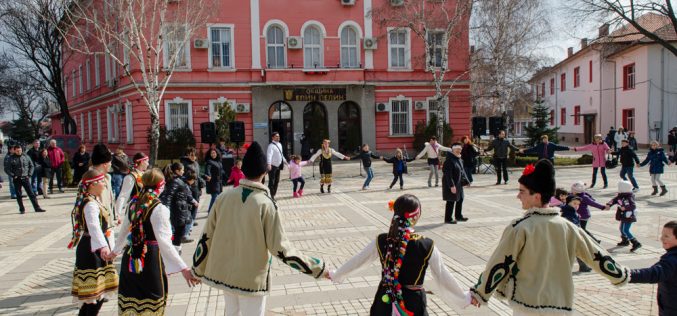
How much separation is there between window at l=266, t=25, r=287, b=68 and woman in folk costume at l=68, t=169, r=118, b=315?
81.5 ft

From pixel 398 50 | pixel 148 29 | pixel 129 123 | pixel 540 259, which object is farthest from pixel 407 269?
pixel 129 123

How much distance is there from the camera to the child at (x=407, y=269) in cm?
374

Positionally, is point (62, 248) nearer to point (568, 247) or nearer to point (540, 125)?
point (568, 247)

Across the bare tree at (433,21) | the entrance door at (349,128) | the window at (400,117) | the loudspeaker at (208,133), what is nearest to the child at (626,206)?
the loudspeaker at (208,133)

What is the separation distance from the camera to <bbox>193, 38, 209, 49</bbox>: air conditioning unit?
2789 cm

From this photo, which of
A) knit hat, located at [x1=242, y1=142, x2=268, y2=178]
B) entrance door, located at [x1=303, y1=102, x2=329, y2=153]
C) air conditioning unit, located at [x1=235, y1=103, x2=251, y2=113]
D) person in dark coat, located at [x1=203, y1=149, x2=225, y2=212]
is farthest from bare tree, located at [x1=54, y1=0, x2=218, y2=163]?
knit hat, located at [x1=242, y1=142, x2=268, y2=178]

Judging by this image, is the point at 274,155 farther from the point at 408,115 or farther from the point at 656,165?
the point at 408,115

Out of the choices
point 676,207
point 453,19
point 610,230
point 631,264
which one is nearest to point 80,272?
point 631,264

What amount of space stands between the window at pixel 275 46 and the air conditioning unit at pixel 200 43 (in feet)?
11.1

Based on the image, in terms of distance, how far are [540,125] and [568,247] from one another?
28021 mm

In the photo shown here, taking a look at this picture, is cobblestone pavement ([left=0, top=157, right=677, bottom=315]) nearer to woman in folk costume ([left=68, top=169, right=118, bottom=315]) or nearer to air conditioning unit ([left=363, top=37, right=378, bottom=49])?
woman in folk costume ([left=68, top=169, right=118, bottom=315])

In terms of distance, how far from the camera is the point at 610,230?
9.83m

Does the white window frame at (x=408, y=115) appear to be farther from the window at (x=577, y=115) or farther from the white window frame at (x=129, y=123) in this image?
the window at (x=577, y=115)

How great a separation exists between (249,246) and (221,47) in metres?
26.4
